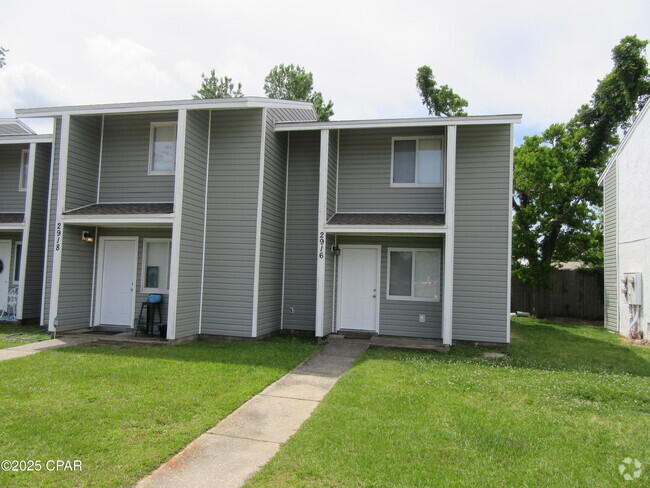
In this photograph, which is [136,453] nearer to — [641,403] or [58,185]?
[641,403]

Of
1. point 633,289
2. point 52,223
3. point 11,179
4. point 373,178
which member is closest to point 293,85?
point 11,179

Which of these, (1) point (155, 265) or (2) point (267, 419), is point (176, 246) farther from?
(2) point (267, 419)

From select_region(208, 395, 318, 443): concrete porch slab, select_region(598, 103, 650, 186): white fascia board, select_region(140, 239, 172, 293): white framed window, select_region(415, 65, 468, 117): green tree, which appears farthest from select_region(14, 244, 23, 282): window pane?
select_region(415, 65, 468, 117): green tree

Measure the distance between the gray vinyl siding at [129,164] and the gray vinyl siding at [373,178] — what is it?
4208 mm

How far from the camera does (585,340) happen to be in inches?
452

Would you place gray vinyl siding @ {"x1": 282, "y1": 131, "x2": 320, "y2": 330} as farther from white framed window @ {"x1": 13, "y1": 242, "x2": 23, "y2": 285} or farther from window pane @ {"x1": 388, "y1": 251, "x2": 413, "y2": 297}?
white framed window @ {"x1": 13, "y1": 242, "x2": 23, "y2": 285}

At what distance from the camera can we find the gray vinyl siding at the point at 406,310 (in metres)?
10.4

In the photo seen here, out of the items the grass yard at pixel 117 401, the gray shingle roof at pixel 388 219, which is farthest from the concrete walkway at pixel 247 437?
Result: the gray shingle roof at pixel 388 219

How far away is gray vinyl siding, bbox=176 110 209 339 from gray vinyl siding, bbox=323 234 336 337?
284 cm

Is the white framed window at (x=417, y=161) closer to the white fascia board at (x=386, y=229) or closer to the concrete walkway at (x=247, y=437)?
the white fascia board at (x=386, y=229)

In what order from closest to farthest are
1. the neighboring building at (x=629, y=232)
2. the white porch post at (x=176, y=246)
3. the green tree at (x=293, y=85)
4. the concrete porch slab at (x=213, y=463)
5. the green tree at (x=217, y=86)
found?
1. the concrete porch slab at (x=213, y=463)
2. the white porch post at (x=176, y=246)
3. the neighboring building at (x=629, y=232)
4. the green tree at (x=293, y=85)
5. the green tree at (x=217, y=86)

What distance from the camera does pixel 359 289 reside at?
10.8m

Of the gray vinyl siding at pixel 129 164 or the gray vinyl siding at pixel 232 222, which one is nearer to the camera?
the gray vinyl siding at pixel 232 222

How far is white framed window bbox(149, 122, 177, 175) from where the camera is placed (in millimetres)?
10688
